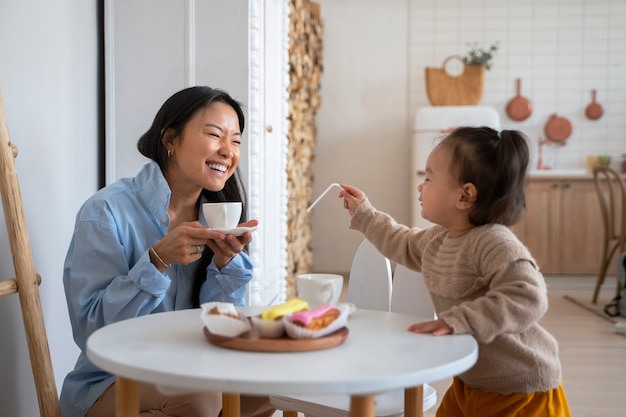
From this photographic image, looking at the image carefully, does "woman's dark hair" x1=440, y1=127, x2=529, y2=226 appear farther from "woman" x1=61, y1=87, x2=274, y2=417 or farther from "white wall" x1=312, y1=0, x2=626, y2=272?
"white wall" x1=312, y1=0, x2=626, y2=272

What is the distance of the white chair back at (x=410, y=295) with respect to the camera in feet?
5.90

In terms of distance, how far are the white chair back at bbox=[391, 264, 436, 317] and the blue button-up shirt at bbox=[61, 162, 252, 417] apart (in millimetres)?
384

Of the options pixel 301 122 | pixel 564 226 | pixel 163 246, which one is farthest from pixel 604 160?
pixel 163 246

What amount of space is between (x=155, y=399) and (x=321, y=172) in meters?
4.72

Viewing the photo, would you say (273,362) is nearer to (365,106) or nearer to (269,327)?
(269,327)

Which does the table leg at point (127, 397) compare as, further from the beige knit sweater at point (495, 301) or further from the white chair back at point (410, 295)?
the white chair back at point (410, 295)

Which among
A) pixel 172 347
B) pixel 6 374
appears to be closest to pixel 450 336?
pixel 172 347

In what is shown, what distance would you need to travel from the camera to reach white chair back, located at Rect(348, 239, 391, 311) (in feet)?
6.31

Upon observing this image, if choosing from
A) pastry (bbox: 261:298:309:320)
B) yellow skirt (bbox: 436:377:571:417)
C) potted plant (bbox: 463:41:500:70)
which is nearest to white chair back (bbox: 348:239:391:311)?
yellow skirt (bbox: 436:377:571:417)

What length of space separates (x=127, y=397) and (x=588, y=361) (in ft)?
9.30

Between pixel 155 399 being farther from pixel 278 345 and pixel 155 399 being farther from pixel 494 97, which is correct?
pixel 494 97

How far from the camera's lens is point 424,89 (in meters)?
6.21

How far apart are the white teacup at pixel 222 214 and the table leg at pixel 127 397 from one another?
19.6 inches

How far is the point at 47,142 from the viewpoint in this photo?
2088mm
